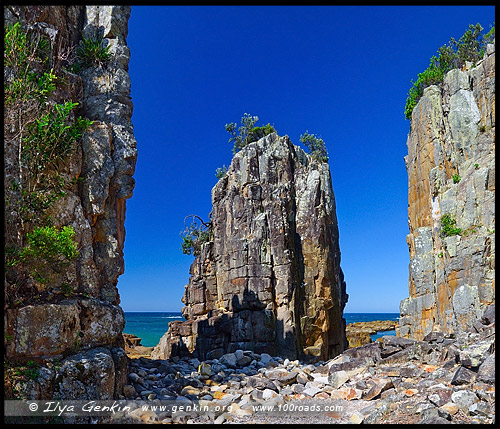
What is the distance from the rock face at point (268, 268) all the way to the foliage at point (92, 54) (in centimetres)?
1149

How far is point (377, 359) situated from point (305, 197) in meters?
12.8

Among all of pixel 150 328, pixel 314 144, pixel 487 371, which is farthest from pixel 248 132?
pixel 150 328

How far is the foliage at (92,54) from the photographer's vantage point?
13.6 meters

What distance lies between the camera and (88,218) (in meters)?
11.7

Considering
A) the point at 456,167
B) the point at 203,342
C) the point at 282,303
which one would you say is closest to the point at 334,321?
the point at 282,303

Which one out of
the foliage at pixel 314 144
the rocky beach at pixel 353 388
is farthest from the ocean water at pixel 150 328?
the rocky beach at pixel 353 388

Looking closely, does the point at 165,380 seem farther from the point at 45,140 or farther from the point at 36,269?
the point at 45,140

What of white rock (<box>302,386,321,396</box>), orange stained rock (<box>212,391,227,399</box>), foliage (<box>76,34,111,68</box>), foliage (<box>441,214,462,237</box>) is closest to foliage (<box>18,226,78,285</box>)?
orange stained rock (<box>212,391,227,399</box>)

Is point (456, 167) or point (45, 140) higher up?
point (456, 167)

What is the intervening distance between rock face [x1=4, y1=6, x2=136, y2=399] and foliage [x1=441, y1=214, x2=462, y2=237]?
51.7ft

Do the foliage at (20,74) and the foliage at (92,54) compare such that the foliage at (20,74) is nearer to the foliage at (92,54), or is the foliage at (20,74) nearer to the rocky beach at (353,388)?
the foliage at (92,54)

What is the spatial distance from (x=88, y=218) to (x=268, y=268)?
11842 mm

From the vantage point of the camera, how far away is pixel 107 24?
1439cm

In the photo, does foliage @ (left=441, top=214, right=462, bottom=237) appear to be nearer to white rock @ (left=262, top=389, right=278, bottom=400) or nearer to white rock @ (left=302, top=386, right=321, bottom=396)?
white rock @ (left=302, top=386, right=321, bottom=396)
